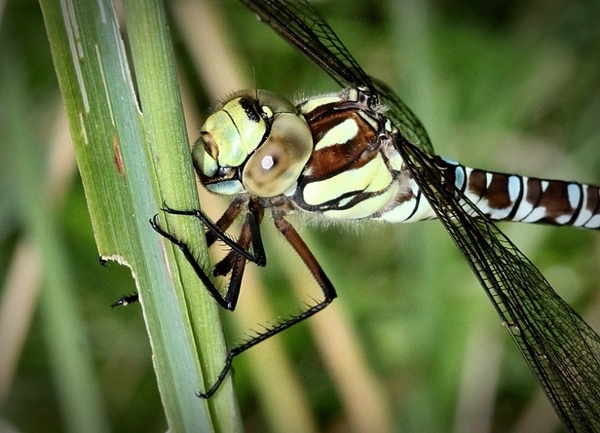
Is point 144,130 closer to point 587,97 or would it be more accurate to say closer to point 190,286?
point 190,286

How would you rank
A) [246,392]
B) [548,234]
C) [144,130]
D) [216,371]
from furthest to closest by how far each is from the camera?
[548,234] → [246,392] → [216,371] → [144,130]

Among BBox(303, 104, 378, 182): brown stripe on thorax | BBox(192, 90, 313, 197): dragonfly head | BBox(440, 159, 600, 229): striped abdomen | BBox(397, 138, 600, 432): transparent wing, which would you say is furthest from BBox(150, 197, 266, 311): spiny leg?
BBox(440, 159, 600, 229): striped abdomen

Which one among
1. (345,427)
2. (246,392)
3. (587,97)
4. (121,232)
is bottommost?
(345,427)

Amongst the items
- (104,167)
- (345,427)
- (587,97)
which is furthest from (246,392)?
(587,97)

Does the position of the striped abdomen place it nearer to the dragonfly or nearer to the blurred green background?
the dragonfly

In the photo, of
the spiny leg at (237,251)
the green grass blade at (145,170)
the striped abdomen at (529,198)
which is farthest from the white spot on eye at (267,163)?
the striped abdomen at (529,198)

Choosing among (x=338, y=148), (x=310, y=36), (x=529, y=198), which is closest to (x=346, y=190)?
(x=338, y=148)

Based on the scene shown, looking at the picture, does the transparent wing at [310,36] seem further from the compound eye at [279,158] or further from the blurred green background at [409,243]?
the blurred green background at [409,243]

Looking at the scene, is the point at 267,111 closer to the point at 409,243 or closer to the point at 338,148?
the point at 338,148
